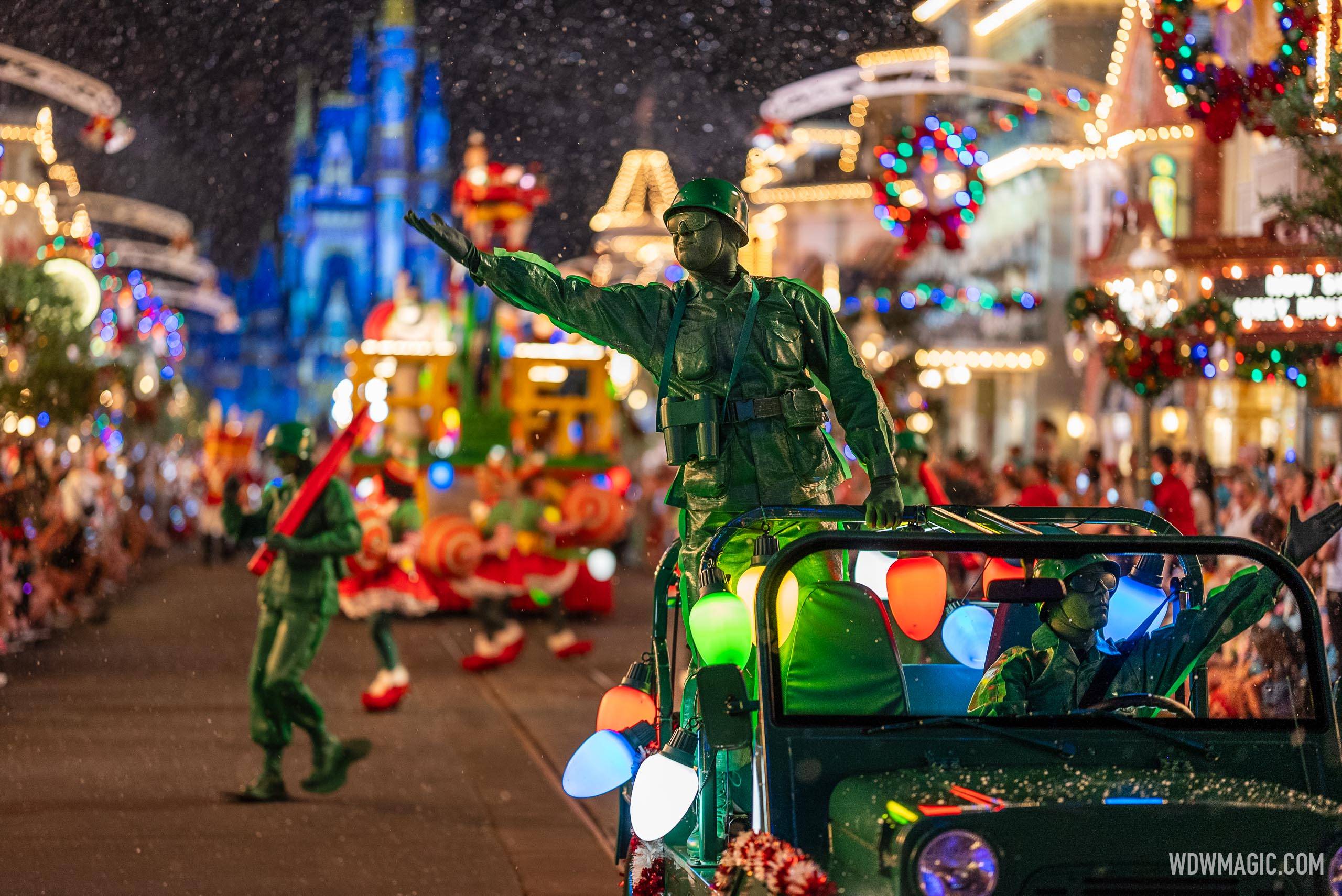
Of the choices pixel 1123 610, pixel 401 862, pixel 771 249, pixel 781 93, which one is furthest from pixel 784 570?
pixel 771 249

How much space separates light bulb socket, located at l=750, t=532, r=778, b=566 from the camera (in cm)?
486

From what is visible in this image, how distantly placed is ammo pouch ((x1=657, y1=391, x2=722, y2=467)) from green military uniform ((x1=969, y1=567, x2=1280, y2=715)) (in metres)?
1.23

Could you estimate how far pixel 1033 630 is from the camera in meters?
5.15

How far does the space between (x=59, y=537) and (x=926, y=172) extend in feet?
32.9

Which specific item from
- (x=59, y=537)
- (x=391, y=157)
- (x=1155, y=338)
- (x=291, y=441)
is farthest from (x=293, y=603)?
(x=391, y=157)

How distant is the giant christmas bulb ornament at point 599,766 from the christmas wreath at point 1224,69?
6.11m

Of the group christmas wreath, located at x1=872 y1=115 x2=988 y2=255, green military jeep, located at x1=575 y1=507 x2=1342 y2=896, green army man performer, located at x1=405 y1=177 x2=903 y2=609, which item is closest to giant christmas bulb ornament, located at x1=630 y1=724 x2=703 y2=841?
green military jeep, located at x1=575 y1=507 x2=1342 y2=896

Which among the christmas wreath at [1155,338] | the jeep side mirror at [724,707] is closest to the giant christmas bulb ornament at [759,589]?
the jeep side mirror at [724,707]

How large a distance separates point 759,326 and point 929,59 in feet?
42.8

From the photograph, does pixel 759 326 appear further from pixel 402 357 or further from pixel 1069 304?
pixel 402 357

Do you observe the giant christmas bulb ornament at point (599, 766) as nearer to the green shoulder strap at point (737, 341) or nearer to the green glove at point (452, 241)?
the green shoulder strap at point (737, 341)

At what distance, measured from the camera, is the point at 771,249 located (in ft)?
135

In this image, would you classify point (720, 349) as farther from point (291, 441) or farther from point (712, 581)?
point (291, 441)

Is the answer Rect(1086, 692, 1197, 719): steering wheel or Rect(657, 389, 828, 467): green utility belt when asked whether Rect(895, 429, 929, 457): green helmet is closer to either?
Rect(657, 389, 828, 467): green utility belt
